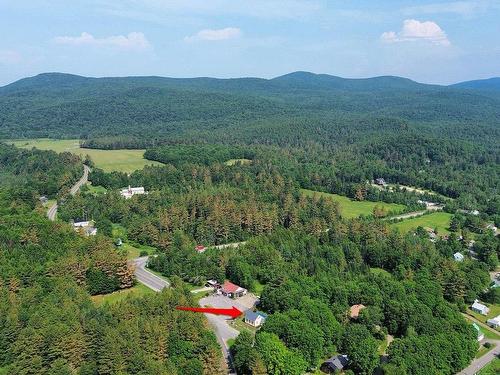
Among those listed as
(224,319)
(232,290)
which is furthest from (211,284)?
(224,319)

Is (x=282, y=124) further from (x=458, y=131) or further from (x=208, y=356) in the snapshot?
(x=208, y=356)

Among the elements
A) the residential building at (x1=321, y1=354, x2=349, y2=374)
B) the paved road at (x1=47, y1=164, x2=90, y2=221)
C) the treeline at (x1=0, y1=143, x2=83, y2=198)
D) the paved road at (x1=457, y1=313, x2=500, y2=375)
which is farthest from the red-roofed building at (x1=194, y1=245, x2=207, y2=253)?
the paved road at (x1=457, y1=313, x2=500, y2=375)

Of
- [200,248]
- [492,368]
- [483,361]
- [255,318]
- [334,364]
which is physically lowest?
[483,361]

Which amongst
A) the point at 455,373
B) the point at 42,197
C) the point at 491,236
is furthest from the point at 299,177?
the point at 455,373

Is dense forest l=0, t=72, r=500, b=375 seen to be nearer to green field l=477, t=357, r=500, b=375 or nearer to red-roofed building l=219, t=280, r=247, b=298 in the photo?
green field l=477, t=357, r=500, b=375

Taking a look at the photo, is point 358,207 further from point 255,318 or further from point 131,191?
point 255,318


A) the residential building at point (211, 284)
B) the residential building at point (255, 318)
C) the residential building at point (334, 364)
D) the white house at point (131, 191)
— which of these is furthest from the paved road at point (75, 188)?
the residential building at point (334, 364)

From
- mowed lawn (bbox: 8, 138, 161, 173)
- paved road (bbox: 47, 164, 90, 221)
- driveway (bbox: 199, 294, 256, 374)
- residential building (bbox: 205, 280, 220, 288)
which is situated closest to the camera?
driveway (bbox: 199, 294, 256, 374)
